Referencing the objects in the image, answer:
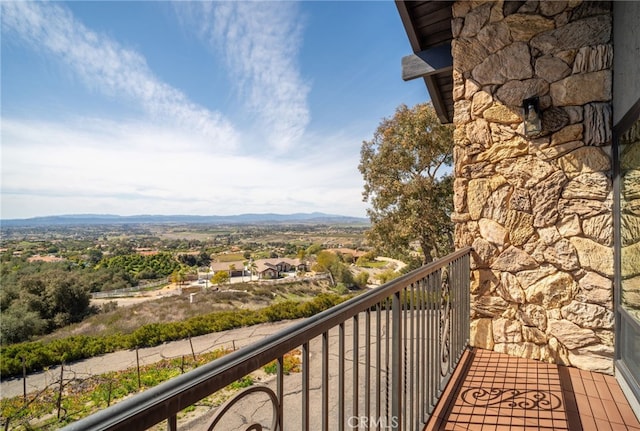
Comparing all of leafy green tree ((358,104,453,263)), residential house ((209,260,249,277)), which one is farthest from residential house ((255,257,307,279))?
leafy green tree ((358,104,453,263))

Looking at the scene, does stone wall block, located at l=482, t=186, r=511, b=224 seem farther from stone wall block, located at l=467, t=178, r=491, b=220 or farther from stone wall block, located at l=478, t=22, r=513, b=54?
stone wall block, located at l=478, t=22, r=513, b=54

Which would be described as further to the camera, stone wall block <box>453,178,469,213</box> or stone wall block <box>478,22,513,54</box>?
stone wall block <box>453,178,469,213</box>

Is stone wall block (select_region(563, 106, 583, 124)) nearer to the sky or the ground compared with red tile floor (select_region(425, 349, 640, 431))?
nearer to the sky

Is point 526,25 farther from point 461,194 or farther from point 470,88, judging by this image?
point 461,194

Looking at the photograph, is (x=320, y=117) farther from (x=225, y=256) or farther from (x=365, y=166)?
(x=225, y=256)

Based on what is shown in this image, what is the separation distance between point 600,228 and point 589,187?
1.05ft

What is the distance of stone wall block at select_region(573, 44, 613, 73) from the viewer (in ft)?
7.90

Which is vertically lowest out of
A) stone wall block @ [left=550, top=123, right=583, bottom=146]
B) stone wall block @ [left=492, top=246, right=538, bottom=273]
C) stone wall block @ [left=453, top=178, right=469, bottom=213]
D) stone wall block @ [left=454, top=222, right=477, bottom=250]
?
stone wall block @ [left=492, top=246, right=538, bottom=273]

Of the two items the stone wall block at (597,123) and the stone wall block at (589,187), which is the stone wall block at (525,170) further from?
the stone wall block at (597,123)

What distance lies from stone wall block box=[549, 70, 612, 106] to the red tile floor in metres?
2.09

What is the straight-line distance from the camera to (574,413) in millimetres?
1912

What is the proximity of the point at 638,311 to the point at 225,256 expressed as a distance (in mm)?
31523

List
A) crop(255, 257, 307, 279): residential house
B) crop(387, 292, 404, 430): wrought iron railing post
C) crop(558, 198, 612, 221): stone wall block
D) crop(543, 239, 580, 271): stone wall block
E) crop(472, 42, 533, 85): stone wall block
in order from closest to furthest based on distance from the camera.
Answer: crop(387, 292, 404, 430): wrought iron railing post, crop(558, 198, 612, 221): stone wall block, crop(543, 239, 580, 271): stone wall block, crop(472, 42, 533, 85): stone wall block, crop(255, 257, 307, 279): residential house

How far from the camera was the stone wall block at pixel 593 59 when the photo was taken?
2408 mm
